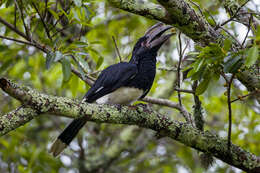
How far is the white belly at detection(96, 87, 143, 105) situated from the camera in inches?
142

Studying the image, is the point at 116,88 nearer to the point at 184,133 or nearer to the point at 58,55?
the point at 58,55

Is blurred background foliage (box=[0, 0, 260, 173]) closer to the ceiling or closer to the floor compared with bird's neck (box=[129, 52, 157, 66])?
closer to the floor

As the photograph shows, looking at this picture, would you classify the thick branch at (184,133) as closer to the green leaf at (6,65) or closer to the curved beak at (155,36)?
the curved beak at (155,36)

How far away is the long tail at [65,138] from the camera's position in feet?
11.5

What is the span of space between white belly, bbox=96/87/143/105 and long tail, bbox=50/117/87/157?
36 cm

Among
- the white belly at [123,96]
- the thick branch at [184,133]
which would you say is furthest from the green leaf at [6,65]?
the thick branch at [184,133]

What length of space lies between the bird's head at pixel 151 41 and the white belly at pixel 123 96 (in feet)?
1.79

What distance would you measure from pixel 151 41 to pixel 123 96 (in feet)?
2.65

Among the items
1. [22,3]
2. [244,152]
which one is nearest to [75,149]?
[22,3]

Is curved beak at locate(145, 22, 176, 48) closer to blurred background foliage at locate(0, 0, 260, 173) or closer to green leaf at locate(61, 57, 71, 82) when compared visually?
blurred background foliage at locate(0, 0, 260, 173)

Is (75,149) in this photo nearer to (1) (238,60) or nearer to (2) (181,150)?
(2) (181,150)

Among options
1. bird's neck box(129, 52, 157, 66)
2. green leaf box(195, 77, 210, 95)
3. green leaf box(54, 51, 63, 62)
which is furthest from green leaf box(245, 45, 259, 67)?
bird's neck box(129, 52, 157, 66)

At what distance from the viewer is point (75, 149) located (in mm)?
5594

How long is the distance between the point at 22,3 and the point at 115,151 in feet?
8.00
